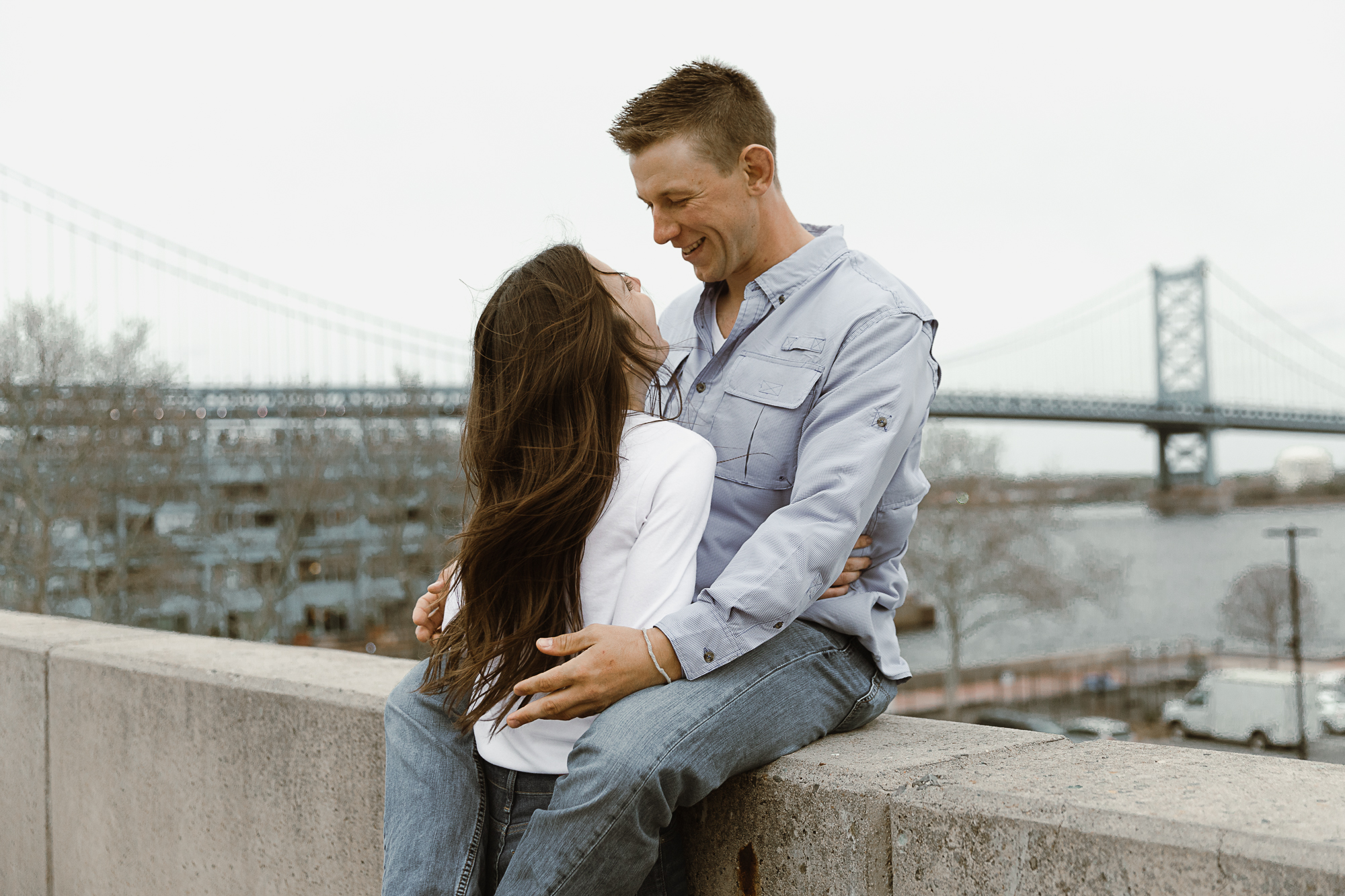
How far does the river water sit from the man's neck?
89.9ft

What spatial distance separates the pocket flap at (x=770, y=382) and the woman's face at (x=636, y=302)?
202 millimetres

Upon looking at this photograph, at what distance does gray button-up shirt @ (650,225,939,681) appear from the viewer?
1239mm

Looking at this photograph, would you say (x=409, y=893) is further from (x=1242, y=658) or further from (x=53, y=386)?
(x=1242, y=658)

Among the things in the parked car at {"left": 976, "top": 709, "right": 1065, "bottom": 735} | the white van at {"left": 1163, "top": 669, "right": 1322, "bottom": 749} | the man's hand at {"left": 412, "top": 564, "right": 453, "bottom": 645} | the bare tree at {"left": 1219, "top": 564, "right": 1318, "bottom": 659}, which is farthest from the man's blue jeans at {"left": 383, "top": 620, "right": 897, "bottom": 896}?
the bare tree at {"left": 1219, "top": 564, "right": 1318, "bottom": 659}

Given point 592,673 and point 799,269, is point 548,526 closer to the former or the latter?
point 592,673

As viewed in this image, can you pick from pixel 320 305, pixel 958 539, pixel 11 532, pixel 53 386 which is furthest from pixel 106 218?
pixel 958 539

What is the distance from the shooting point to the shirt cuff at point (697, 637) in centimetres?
119

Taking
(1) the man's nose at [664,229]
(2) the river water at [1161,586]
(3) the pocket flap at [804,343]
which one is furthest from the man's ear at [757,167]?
(2) the river water at [1161,586]

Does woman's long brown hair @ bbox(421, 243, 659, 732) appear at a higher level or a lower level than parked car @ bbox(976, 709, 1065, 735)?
higher

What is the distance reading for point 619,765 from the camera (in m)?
1.08

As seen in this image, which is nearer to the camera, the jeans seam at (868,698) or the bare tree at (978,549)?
the jeans seam at (868,698)

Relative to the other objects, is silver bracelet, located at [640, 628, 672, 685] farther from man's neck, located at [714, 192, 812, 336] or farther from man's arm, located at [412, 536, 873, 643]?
man's neck, located at [714, 192, 812, 336]

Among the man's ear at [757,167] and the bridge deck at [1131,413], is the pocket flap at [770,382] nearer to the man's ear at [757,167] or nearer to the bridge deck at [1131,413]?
the man's ear at [757,167]

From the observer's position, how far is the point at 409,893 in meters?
1.18
